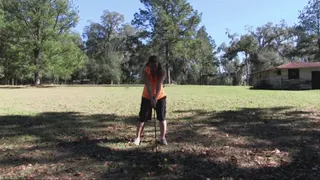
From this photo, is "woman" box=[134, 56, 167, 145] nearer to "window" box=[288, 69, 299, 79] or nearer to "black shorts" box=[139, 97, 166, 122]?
"black shorts" box=[139, 97, 166, 122]

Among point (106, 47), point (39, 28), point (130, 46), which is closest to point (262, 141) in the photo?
point (39, 28)

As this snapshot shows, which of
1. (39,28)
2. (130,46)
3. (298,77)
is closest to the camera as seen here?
(298,77)

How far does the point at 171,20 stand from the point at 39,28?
17882 mm

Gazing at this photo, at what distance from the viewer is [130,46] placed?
212 ft

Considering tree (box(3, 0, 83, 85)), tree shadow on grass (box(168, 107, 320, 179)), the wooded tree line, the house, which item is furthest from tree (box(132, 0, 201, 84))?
tree shadow on grass (box(168, 107, 320, 179))

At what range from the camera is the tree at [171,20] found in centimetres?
4578

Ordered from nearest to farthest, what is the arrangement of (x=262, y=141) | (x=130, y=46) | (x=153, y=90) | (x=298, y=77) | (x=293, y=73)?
(x=153, y=90)
(x=262, y=141)
(x=298, y=77)
(x=293, y=73)
(x=130, y=46)

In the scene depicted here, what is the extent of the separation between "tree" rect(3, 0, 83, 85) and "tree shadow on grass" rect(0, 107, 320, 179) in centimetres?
3233

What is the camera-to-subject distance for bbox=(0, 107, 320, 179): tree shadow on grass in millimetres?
4102

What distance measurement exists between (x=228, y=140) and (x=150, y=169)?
219 cm

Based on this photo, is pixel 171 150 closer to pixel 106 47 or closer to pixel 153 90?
pixel 153 90

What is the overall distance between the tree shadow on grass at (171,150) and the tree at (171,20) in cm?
3876

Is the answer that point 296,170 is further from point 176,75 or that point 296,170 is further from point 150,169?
point 176,75

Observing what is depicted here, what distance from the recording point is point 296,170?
413 centimetres
